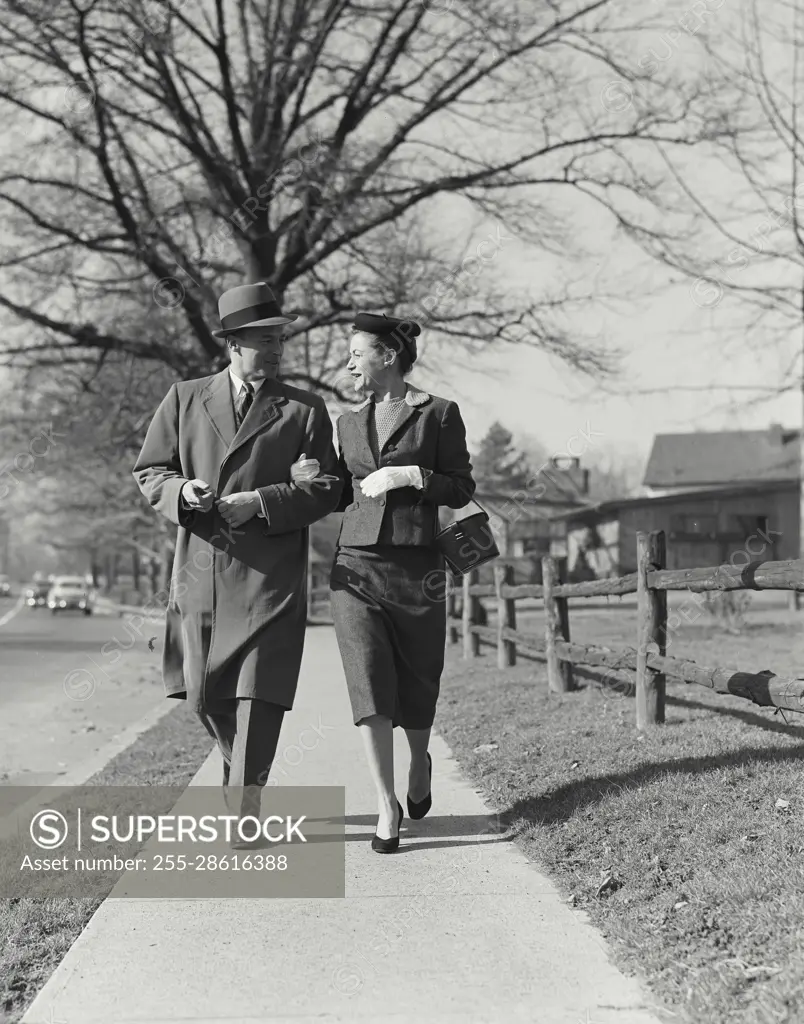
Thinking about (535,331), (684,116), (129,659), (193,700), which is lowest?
(129,659)

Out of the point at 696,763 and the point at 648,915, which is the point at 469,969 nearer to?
the point at 648,915

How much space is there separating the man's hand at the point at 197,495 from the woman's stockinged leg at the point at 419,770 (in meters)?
1.29

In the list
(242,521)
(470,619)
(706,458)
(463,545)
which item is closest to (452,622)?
(470,619)

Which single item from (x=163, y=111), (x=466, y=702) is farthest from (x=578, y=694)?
(x=163, y=111)

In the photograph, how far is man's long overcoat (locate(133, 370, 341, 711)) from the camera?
14.8ft

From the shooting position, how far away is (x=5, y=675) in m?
15.9

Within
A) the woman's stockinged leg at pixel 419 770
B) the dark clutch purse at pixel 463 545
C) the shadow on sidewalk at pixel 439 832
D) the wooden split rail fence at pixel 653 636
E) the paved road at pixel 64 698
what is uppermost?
the dark clutch purse at pixel 463 545

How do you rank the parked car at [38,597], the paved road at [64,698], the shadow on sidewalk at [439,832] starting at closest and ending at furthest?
the shadow on sidewalk at [439,832], the paved road at [64,698], the parked car at [38,597]

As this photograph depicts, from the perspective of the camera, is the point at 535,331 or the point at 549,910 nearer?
the point at 549,910

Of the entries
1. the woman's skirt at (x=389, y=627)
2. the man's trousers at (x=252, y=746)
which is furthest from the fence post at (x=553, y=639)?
the man's trousers at (x=252, y=746)

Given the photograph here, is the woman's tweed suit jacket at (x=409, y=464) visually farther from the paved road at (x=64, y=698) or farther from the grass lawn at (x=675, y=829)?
the paved road at (x=64, y=698)

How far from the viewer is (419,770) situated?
196 inches

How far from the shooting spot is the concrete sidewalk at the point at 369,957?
3.00 metres

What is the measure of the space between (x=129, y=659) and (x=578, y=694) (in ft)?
38.9
